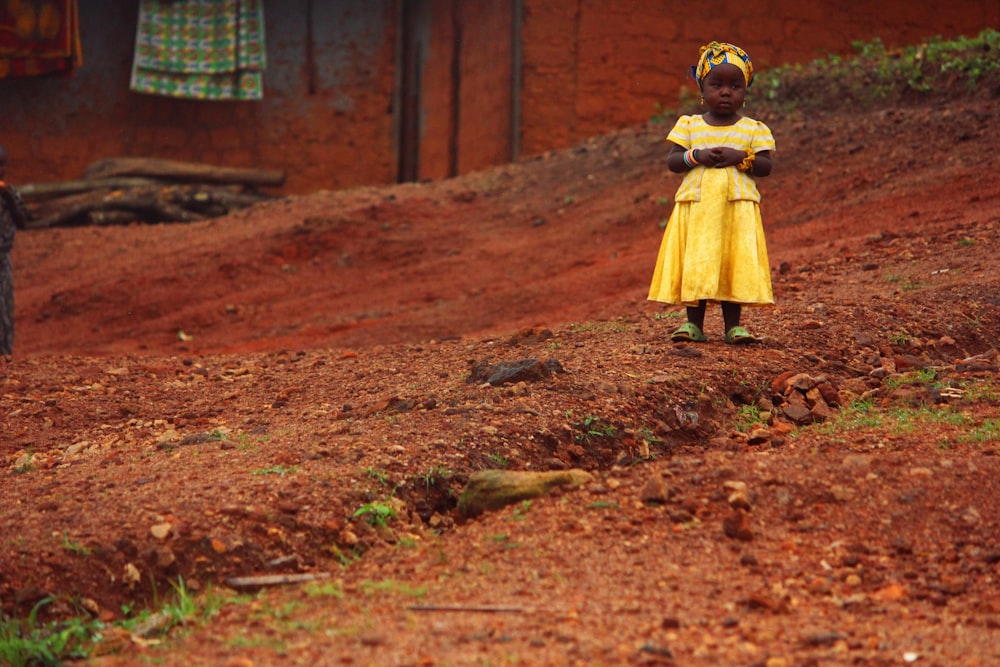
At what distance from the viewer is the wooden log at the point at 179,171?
46.6 ft

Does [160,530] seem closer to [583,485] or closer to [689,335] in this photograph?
[583,485]

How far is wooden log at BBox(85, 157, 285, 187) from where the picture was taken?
14.2 metres

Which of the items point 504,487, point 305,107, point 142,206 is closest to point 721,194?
point 504,487

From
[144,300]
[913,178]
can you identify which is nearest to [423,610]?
[913,178]

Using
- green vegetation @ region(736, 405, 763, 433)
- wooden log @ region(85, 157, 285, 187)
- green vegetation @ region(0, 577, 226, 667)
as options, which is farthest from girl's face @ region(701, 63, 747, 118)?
wooden log @ region(85, 157, 285, 187)

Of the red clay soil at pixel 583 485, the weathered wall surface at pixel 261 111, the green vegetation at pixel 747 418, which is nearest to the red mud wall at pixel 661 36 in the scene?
the weathered wall surface at pixel 261 111

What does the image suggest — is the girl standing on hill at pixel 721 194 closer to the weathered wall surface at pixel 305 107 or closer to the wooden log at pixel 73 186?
the weathered wall surface at pixel 305 107

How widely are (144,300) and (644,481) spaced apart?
7330 mm

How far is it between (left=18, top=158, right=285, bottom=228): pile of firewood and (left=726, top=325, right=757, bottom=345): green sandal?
901cm

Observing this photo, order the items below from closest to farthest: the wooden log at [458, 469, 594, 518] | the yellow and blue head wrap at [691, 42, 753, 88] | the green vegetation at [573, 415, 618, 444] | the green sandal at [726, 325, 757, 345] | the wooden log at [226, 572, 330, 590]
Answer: the wooden log at [226, 572, 330, 590] < the wooden log at [458, 469, 594, 518] < the green vegetation at [573, 415, 618, 444] < the yellow and blue head wrap at [691, 42, 753, 88] < the green sandal at [726, 325, 757, 345]

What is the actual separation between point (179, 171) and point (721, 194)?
10.0 meters

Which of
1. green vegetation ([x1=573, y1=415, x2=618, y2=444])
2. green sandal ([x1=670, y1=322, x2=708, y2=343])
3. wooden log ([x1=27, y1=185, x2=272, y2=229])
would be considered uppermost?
green sandal ([x1=670, y1=322, x2=708, y2=343])

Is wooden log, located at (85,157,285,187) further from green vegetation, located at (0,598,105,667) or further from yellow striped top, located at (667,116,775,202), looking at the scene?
green vegetation, located at (0,598,105,667)

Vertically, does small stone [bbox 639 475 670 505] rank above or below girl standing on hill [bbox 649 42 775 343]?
below
